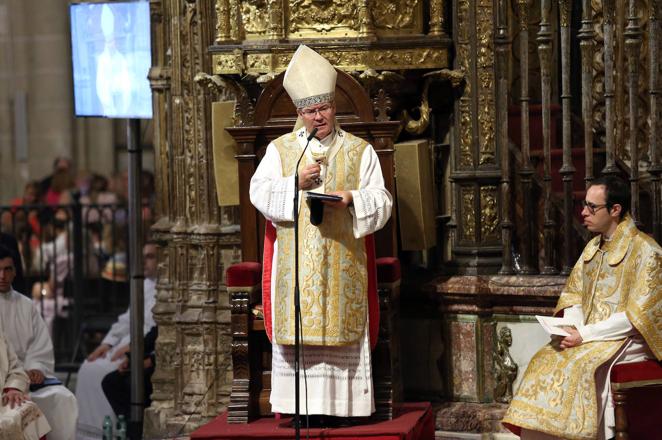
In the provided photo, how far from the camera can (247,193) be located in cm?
1035

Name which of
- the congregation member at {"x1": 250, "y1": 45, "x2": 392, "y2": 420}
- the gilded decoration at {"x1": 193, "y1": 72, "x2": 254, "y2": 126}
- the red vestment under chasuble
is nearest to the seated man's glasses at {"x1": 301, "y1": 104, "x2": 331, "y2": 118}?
the congregation member at {"x1": 250, "y1": 45, "x2": 392, "y2": 420}

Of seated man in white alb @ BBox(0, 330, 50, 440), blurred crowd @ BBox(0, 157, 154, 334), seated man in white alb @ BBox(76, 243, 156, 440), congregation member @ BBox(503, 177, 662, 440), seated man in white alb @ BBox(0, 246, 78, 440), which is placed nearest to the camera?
congregation member @ BBox(503, 177, 662, 440)

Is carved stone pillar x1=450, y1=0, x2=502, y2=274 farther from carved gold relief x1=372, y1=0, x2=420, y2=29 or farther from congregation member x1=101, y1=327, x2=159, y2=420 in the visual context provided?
congregation member x1=101, y1=327, x2=159, y2=420

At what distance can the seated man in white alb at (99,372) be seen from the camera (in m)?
12.7

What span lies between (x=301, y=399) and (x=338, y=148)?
52.9 inches

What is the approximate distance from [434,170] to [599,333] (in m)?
2.15

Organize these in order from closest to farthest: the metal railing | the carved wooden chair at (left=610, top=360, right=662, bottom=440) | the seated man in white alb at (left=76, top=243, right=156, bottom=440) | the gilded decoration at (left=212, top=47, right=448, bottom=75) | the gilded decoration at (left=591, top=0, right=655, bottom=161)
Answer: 1. the carved wooden chair at (left=610, top=360, right=662, bottom=440)
2. the metal railing
3. the gilded decoration at (left=212, top=47, right=448, bottom=75)
4. the gilded decoration at (left=591, top=0, right=655, bottom=161)
5. the seated man in white alb at (left=76, top=243, right=156, bottom=440)

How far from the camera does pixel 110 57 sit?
12.0m

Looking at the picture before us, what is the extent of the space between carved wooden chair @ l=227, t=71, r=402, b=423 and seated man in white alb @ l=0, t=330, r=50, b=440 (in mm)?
1099

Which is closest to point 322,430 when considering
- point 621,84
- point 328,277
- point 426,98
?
point 328,277

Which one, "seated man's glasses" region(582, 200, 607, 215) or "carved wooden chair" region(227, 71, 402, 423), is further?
"carved wooden chair" region(227, 71, 402, 423)

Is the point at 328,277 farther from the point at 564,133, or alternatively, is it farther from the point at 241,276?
the point at 564,133

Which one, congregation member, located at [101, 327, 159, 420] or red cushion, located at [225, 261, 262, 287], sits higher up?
red cushion, located at [225, 261, 262, 287]

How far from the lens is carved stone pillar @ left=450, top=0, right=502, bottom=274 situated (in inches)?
423
